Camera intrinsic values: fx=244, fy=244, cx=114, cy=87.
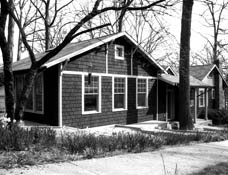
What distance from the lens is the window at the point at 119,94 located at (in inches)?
557

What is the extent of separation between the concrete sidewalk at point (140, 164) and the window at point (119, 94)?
7356 millimetres

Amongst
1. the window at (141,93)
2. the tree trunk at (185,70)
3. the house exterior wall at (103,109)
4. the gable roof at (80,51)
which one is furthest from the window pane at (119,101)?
the tree trunk at (185,70)

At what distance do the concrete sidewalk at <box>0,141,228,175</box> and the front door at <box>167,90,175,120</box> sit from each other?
11.9m

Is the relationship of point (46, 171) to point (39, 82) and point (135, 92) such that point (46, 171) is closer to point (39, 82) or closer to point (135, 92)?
point (39, 82)

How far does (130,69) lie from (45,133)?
8845 millimetres

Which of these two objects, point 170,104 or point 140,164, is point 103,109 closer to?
point 170,104

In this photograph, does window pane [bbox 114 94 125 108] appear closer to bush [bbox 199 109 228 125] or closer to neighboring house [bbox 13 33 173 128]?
neighboring house [bbox 13 33 173 128]

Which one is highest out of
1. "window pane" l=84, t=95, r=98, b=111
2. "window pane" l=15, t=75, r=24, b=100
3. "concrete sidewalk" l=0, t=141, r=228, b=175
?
"window pane" l=15, t=75, r=24, b=100

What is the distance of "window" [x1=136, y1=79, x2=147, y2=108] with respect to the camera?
15648mm

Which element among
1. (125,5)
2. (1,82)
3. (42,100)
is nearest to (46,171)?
(125,5)

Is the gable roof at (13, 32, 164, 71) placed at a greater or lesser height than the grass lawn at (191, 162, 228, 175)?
greater

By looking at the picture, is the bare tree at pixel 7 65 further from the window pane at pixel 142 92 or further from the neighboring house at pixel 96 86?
the window pane at pixel 142 92

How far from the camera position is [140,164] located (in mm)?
5434

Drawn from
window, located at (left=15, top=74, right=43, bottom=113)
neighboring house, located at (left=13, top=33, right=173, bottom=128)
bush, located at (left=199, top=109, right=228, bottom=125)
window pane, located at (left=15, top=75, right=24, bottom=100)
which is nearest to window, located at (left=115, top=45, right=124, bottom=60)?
neighboring house, located at (left=13, top=33, right=173, bottom=128)
